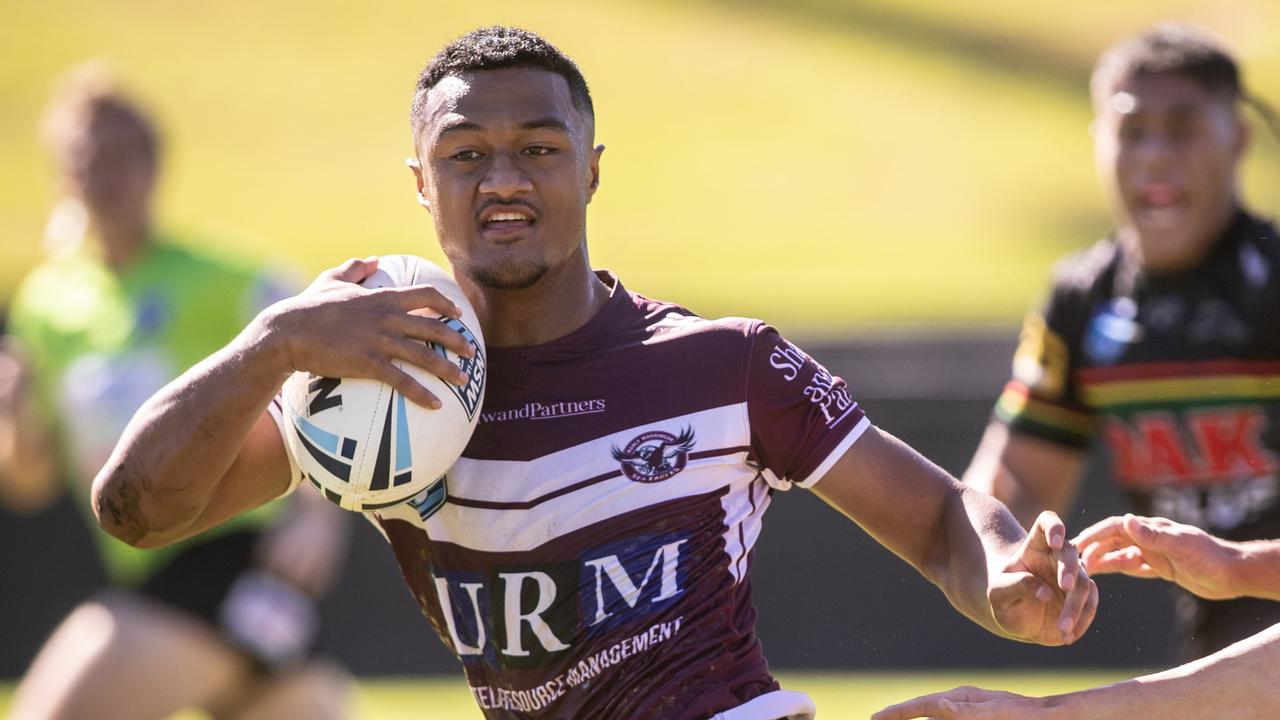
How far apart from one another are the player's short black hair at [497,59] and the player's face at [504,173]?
0.02 meters

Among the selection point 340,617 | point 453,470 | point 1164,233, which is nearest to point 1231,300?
point 1164,233

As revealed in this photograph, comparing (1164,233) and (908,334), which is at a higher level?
(1164,233)

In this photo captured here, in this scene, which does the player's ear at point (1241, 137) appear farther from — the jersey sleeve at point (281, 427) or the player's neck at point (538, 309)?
the jersey sleeve at point (281, 427)

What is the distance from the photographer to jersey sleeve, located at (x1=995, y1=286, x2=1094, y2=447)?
16.8 ft

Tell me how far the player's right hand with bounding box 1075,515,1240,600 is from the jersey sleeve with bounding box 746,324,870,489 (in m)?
0.52

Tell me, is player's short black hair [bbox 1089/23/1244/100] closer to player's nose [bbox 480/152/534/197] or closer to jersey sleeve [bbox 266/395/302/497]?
player's nose [bbox 480/152/534/197]

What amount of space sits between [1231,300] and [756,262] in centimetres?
1020

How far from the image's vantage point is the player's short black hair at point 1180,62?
4.98 m

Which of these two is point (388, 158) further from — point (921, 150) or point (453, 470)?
point (453, 470)

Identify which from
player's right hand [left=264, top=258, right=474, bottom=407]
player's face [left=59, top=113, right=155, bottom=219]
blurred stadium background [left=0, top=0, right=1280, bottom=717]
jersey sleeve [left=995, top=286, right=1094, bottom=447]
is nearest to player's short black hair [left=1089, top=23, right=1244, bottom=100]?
jersey sleeve [left=995, top=286, right=1094, bottom=447]

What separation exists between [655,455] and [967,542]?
61 cm

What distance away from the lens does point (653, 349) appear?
3.48 meters

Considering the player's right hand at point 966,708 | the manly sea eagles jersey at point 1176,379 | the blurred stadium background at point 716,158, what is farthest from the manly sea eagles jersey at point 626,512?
the blurred stadium background at point 716,158

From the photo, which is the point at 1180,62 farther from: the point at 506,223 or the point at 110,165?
the point at 110,165
